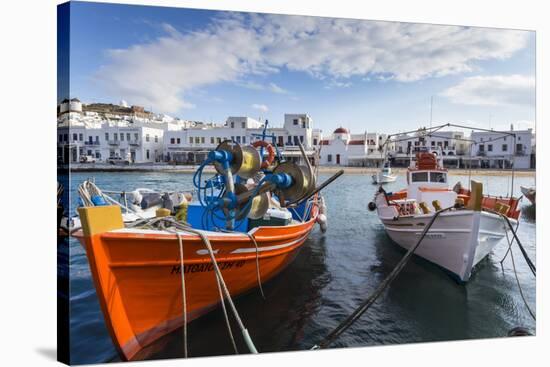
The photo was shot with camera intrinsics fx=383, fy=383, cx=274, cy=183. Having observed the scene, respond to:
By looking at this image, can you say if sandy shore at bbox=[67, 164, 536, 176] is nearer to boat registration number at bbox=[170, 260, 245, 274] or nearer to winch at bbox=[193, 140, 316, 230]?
winch at bbox=[193, 140, 316, 230]

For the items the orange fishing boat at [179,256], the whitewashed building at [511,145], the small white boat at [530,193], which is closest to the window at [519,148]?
the whitewashed building at [511,145]

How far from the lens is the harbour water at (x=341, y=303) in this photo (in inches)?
136

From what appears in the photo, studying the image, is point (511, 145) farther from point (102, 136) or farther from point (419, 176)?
point (102, 136)

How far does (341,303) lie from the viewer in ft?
14.9

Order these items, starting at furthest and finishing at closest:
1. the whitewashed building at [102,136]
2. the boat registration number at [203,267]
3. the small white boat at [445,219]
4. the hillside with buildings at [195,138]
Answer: the small white boat at [445,219]
the hillside with buildings at [195,138]
the boat registration number at [203,267]
the whitewashed building at [102,136]

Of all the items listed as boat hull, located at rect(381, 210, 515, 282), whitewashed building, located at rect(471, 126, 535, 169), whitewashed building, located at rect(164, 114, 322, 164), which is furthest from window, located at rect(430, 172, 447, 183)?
whitewashed building, located at rect(164, 114, 322, 164)

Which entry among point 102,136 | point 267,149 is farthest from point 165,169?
point 267,149

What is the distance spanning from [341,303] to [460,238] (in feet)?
5.74

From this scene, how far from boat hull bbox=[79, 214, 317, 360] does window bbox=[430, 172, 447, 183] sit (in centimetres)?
406

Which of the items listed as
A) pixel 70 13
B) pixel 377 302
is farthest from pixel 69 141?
pixel 377 302

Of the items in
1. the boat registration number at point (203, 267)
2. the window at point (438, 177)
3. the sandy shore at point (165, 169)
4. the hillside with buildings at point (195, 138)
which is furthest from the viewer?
the window at point (438, 177)

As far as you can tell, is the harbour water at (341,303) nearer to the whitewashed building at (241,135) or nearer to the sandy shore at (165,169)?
the sandy shore at (165,169)

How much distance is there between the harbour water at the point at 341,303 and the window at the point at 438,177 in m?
0.79

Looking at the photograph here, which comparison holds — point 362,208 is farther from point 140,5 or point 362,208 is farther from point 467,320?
point 140,5
